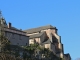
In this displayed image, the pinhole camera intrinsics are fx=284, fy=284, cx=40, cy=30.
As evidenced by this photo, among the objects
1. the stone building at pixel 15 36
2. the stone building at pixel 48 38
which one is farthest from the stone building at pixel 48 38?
the stone building at pixel 15 36

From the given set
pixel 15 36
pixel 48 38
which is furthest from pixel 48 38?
pixel 15 36

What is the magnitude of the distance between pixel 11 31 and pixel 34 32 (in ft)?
114

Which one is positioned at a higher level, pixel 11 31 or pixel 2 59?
pixel 11 31

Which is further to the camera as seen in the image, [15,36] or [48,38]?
[48,38]

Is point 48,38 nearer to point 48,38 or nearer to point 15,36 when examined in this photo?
point 48,38

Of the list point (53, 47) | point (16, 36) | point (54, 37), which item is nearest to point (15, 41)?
point (16, 36)

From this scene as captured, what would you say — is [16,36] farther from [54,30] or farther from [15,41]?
[54,30]

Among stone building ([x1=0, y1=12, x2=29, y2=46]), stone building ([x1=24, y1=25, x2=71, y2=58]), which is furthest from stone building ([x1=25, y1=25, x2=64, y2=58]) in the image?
stone building ([x1=0, y1=12, x2=29, y2=46])

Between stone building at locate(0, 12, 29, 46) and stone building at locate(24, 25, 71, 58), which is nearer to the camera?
stone building at locate(0, 12, 29, 46)

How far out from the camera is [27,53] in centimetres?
8269

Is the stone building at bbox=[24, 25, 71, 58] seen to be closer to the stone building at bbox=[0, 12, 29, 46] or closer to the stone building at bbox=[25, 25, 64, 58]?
the stone building at bbox=[25, 25, 64, 58]

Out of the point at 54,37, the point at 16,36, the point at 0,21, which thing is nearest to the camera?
the point at 0,21

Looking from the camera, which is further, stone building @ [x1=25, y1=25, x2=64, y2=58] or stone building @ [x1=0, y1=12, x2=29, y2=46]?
stone building @ [x1=25, y1=25, x2=64, y2=58]

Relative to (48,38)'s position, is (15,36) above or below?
below
